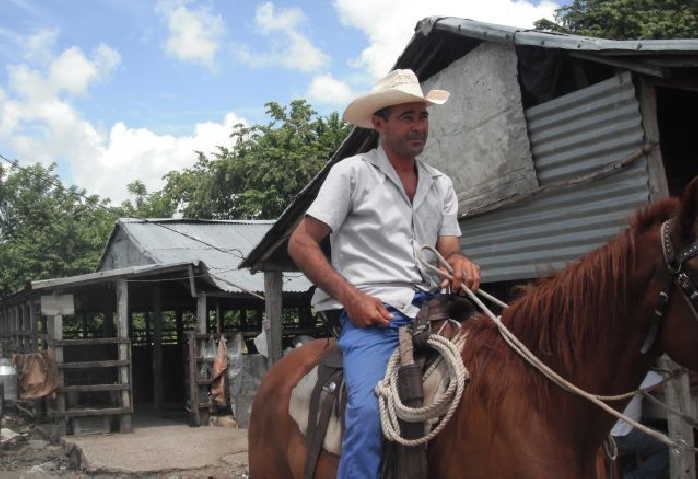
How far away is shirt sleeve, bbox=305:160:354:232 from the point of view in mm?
2779

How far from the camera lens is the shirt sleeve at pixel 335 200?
2.78m

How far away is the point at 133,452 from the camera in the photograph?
10.8 m

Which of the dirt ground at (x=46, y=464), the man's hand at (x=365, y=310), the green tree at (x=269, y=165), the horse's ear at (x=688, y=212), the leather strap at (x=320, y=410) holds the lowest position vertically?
the dirt ground at (x=46, y=464)

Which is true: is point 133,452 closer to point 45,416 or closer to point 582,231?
point 45,416

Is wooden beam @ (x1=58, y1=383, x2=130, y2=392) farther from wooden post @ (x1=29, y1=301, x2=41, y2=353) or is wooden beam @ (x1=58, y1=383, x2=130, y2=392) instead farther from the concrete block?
the concrete block

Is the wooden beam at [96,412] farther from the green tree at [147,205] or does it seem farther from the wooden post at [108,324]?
the green tree at [147,205]

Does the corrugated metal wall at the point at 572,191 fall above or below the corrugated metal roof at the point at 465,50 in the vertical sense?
below

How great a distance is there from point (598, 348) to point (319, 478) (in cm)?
123

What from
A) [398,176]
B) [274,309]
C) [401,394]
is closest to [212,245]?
[274,309]

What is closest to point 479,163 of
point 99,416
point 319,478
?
point 319,478

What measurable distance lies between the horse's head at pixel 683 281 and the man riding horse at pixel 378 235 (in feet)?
2.66

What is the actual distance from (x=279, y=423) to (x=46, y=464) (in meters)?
8.93

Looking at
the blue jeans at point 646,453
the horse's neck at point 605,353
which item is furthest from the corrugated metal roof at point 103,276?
the horse's neck at point 605,353

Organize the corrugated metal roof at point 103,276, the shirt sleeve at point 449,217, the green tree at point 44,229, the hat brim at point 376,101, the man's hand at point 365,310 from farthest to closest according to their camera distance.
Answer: the green tree at point 44,229
the corrugated metal roof at point 103,276
the shirt sleeve at point 449,217
the hat brim at point 376,101
the man's hand at point 365,310
